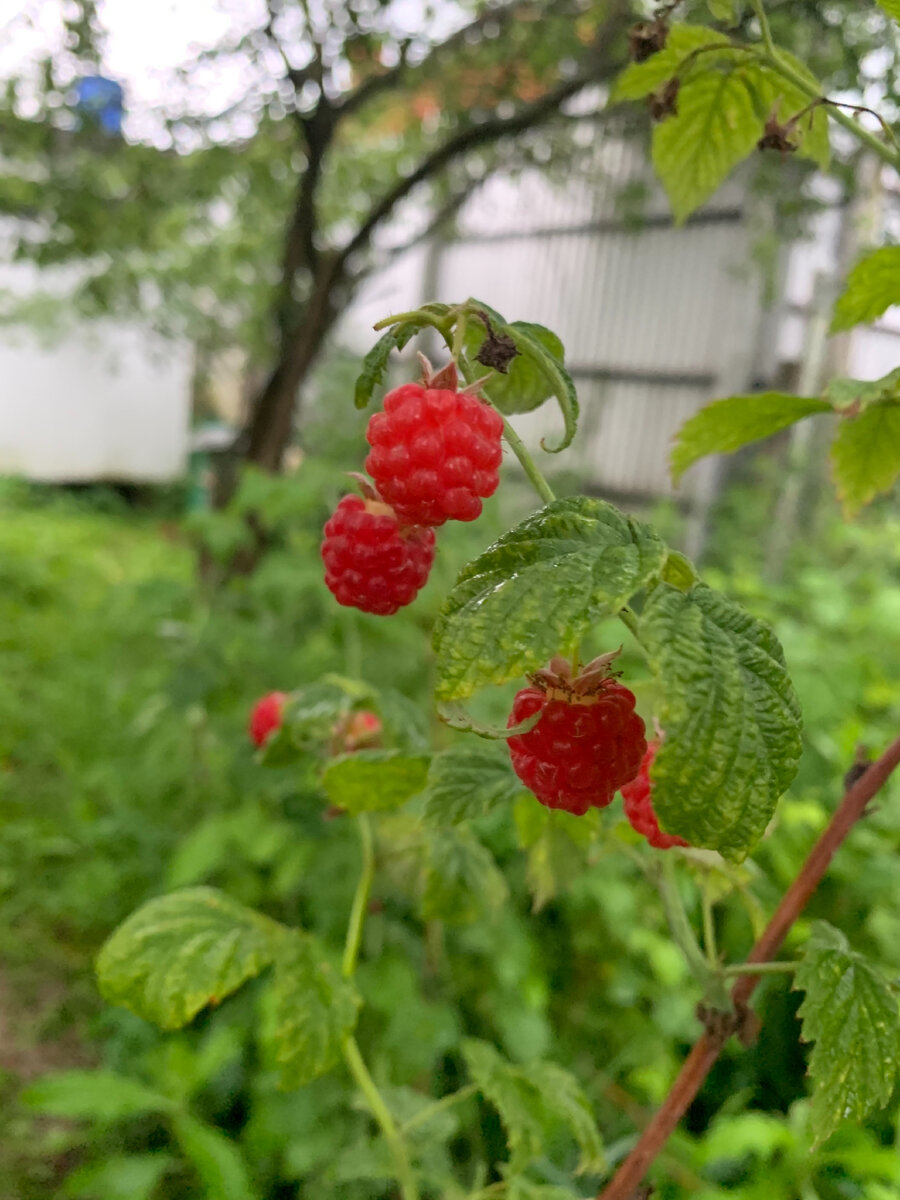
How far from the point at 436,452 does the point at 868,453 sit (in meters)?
0.35

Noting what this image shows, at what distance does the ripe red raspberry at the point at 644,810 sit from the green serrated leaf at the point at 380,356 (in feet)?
0.73

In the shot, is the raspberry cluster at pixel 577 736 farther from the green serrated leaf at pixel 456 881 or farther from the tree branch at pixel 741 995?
the green serrated leaf at pixel 456 881

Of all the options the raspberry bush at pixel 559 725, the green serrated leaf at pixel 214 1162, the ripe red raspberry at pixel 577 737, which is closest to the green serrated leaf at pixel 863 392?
the raspberry bush at pixel 559 725

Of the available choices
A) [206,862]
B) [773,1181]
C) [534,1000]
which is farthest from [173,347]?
[773,1181]

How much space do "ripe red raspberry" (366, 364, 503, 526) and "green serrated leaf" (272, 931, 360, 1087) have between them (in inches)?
13.6

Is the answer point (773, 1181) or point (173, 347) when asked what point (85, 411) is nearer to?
point (173, 347)

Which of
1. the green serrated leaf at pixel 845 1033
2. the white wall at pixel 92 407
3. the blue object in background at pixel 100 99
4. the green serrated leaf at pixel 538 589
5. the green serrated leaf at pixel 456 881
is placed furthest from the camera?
the white wall at pixel 92 407

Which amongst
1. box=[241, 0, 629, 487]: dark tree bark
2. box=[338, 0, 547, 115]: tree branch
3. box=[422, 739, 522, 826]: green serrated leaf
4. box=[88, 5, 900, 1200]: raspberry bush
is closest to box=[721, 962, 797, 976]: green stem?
box=[88, 5, 900, 1200]: raspberry bush

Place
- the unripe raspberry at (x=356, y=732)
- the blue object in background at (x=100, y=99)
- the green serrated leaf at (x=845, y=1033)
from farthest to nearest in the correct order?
the blue object in background at (x=100, y=99)
the unripe raspberry at (x=356, y=732)
the green serrated leaf at (x=845, y=1033)

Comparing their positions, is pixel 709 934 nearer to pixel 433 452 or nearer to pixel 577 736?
pixel 577 736

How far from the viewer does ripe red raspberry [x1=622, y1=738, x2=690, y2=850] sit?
47 centimetres

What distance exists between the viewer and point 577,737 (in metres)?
0.37

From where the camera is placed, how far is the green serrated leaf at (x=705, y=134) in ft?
1.85

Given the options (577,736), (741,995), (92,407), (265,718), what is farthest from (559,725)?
(92,407)
